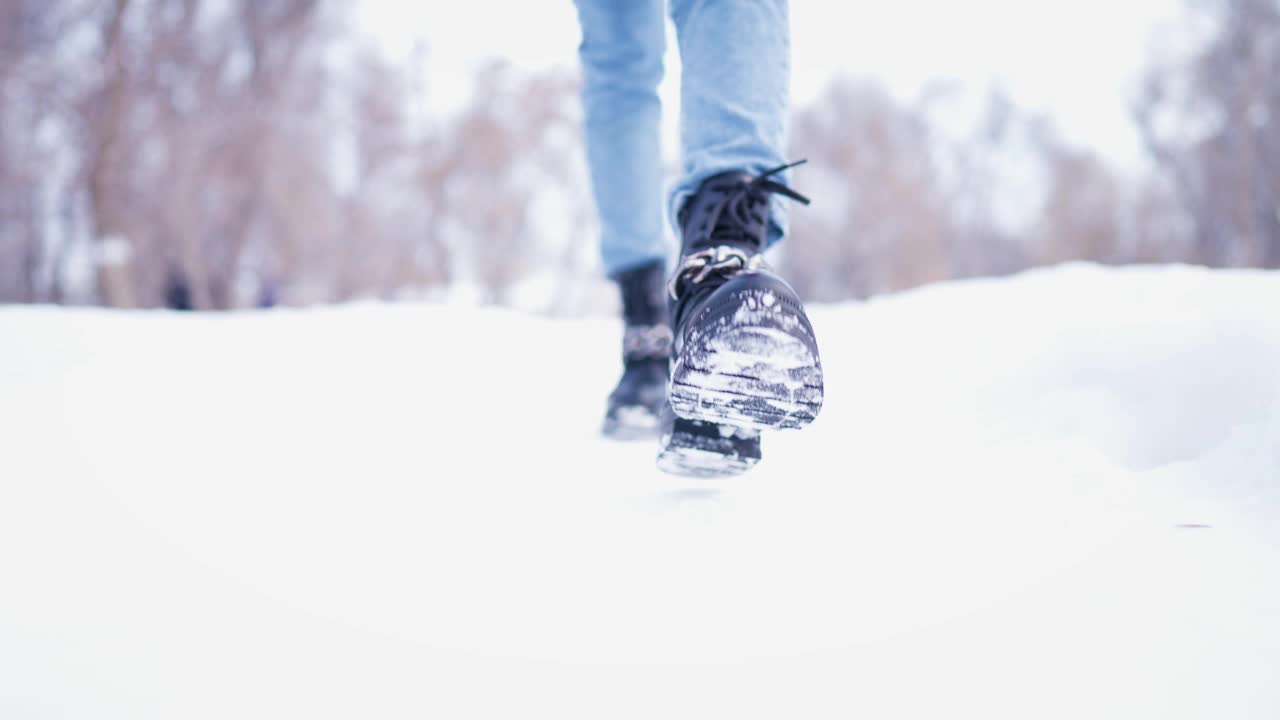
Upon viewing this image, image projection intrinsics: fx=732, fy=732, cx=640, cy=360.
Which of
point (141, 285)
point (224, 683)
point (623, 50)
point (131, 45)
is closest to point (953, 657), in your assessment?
point (224, 683)

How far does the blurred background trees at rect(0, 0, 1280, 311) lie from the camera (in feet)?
28.7

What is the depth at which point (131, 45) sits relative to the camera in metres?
8.23

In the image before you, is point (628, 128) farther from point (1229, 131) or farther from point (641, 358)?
point (1229, 131)

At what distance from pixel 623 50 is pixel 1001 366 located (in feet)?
2.54

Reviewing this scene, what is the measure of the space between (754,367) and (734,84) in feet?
1.08

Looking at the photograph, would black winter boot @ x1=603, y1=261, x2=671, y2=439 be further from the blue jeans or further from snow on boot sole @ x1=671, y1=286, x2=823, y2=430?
snow on boot sole @ x1=671, y1=286, x2=823, y2=430

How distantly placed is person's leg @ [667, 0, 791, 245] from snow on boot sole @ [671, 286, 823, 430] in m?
0.21

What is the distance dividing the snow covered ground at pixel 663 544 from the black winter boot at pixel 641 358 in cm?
5

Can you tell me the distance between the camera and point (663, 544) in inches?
25.3

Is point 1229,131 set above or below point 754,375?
above

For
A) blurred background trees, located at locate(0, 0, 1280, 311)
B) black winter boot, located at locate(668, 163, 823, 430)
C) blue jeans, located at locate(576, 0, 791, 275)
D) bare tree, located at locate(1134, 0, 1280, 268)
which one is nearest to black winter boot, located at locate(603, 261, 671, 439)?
blue jeans, located at locate(576, 0, 791, 275)

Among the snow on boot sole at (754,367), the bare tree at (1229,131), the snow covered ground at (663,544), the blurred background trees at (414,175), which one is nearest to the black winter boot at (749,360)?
the snow on boot sole at (754,367)

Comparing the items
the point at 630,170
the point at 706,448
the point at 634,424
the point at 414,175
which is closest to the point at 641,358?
the point at 634,424

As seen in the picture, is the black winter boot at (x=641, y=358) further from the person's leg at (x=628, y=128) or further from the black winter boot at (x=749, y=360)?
the black winter boot at (x=749, y=360)
